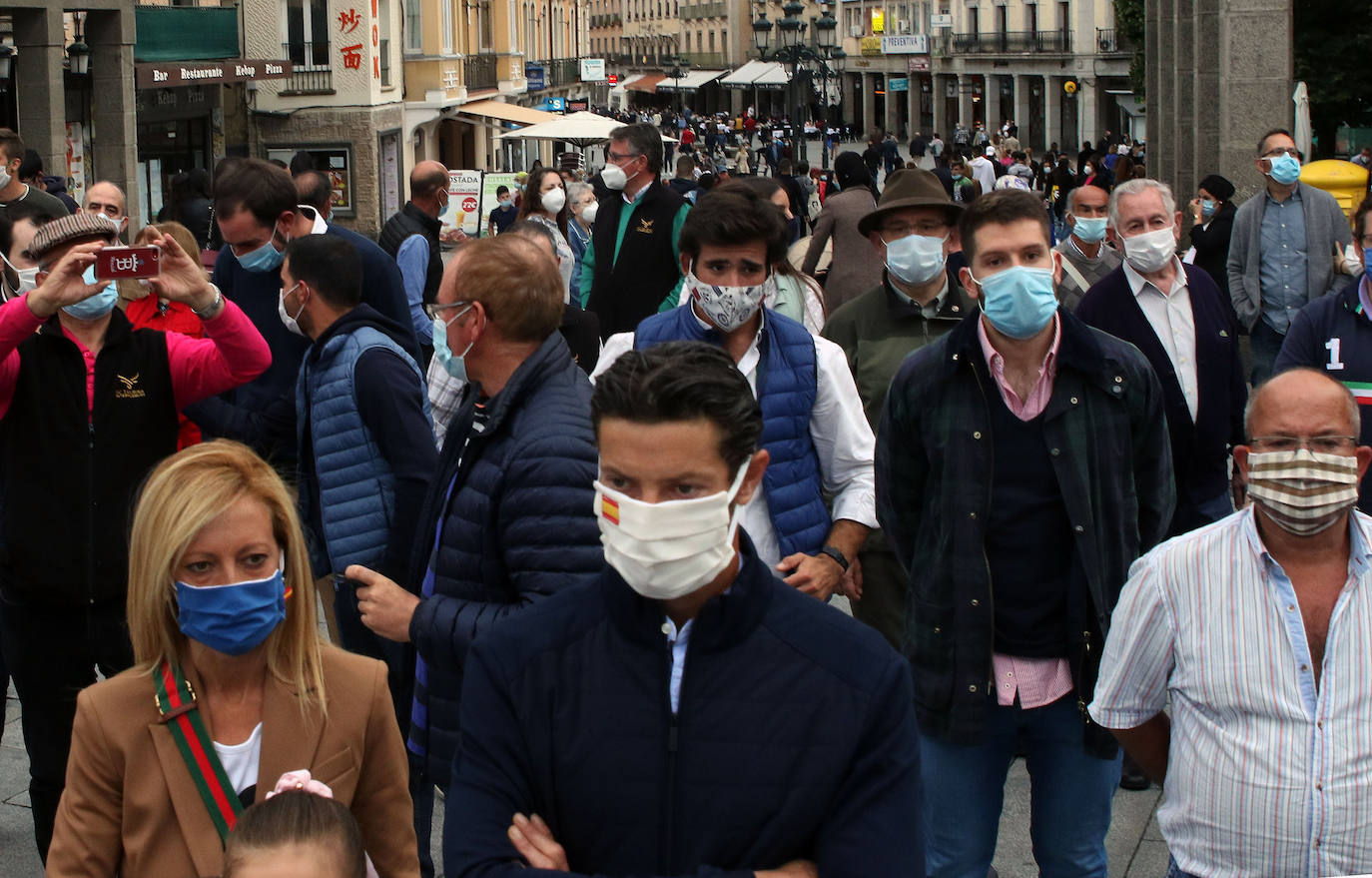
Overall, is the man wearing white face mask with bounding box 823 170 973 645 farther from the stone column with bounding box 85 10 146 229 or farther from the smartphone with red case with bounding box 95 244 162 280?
the stone column with bounding box 85 10 146 229

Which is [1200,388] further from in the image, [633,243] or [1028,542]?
[633,243]

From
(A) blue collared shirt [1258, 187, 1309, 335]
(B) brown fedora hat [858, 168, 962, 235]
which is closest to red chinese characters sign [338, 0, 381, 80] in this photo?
(A) blue collared shirt [1258, 187, 1309, 335]

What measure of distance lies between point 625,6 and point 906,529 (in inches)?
5976

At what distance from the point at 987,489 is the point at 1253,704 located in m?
0.94

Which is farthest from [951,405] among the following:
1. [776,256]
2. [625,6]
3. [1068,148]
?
[625,6]

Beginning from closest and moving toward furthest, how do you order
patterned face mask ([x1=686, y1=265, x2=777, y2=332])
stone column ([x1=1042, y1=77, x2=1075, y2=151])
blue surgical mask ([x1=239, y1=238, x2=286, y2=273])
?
1. patterned face mask ([x1=686, y1=265, x2=777, y2=332])
2. blue surgical mask ([x1=239, y1=238, x2=286, y2=273])
3. stone column ([x1=1042, y1=77, x2=1075, y2=151])

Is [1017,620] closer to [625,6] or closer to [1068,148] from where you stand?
[1068,148]

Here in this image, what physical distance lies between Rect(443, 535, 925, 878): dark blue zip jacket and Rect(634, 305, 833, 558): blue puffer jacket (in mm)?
1914

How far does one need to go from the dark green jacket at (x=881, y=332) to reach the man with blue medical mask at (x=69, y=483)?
1898mm

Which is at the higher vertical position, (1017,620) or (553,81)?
(553,81)

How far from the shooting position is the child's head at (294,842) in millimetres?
2760

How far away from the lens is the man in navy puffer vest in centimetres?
457

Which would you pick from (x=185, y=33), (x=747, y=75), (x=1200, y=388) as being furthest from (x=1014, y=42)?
(x=1200, y=388)

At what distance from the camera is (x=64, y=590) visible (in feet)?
16.0
